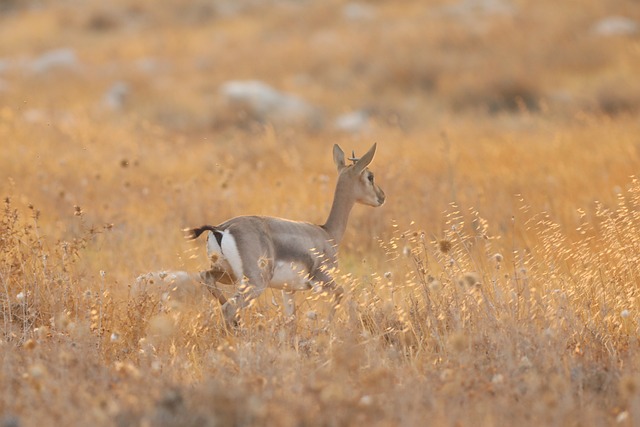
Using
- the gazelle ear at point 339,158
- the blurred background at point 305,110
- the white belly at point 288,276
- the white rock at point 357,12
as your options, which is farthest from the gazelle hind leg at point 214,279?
the white rock at point 357,12

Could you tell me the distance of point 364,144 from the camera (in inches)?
531

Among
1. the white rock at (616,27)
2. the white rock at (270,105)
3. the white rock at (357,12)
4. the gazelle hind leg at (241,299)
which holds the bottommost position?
the gazelle hind leg at (241,299)

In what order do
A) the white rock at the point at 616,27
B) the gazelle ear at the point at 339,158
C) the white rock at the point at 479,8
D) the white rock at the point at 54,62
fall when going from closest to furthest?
the gazelle ear at the point at 339,158 → the white rock at the point at 616,27 → the white rock at the point at 54,62 → the white rock at the point at 479,8

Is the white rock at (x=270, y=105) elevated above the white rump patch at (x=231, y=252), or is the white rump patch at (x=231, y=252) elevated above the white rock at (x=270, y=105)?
the white rock at (x=270, y=105)

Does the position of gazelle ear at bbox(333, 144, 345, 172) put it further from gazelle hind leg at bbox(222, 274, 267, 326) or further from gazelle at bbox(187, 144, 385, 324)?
gazelle hind leg at bbox(222, 274, 267, 326)

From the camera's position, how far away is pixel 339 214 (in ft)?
24.2

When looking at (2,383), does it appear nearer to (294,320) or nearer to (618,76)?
(294,320)

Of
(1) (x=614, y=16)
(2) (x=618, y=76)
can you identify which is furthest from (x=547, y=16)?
(2) (x=618, y=76)

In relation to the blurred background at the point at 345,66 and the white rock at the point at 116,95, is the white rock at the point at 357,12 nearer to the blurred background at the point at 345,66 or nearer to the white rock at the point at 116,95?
the blurred background at the point at 345,66

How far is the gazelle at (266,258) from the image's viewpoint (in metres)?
6.06

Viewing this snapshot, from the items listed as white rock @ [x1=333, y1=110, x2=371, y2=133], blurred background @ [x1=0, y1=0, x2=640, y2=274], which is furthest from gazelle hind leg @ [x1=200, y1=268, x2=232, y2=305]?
white rock @ [x1=333, y1=110, x2=371, y2=133]

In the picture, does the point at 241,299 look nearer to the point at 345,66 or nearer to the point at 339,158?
Result: the point at 339,158

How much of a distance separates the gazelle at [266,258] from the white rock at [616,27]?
1604 cm

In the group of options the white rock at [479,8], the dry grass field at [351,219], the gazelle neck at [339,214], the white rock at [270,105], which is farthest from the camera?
the white rock at [479,8]
